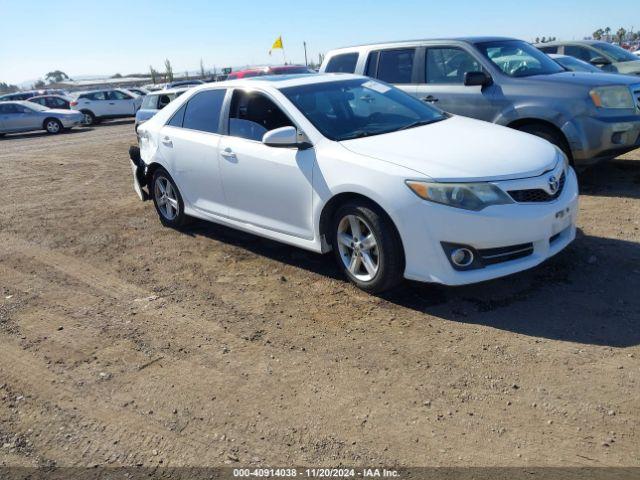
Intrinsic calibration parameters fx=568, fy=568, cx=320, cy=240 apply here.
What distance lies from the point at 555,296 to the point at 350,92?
2468 millimetres

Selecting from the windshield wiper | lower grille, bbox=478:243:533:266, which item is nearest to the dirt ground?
lower grille, bbox=478:243:533:266

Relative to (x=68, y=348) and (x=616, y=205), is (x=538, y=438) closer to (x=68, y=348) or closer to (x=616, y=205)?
(x=68, y=348)

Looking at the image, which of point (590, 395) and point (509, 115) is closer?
point (590, 395)

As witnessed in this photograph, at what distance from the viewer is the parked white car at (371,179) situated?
148 inches

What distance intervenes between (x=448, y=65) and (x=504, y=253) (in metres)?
4.25

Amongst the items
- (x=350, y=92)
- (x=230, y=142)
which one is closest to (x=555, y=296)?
(x=350, y=92)

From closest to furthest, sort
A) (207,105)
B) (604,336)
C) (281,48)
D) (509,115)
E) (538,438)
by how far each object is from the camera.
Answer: (538,438)
(604,336)
(207,105)
(509,115)
(281,48)

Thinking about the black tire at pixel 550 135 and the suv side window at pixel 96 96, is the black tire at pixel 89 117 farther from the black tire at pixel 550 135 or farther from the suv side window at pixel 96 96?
the black tire at pixel 550 135

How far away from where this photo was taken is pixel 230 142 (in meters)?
5.11

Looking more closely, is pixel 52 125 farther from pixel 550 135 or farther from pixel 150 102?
pixel 550 135

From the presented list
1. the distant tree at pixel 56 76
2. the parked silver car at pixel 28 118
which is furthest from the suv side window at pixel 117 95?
the distant tree at pixel 56 76

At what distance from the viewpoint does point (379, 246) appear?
3996 millimetres

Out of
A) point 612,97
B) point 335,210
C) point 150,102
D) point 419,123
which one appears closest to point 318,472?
point 335,210

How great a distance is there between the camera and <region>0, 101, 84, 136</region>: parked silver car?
22.3m
